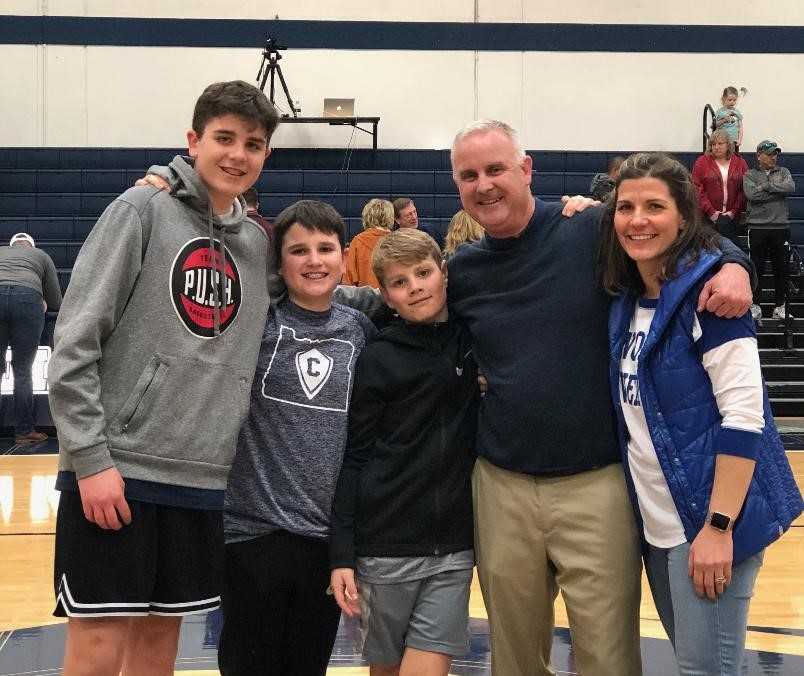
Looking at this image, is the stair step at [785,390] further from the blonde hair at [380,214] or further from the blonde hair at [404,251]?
the blonde hair at [404,251]

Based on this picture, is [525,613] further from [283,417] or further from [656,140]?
[656,140]

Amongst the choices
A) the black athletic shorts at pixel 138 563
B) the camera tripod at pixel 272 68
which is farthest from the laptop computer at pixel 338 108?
the black athletic shorts at pixel 138 563

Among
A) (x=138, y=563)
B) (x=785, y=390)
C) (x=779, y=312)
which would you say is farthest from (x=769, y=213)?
(x=138, y=563)

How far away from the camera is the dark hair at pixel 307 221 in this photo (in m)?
2.26

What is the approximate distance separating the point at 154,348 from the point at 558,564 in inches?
38.2

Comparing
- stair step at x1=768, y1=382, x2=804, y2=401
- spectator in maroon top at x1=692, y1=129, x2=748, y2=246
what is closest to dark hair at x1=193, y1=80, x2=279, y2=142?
stair step at x1=768, y1=382, x2=804, y2=401

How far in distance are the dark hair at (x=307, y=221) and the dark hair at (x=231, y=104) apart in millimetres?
227

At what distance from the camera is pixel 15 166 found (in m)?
11.7

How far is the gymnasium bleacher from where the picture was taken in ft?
34.9

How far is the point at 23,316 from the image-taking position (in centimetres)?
666

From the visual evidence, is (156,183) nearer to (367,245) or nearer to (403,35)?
(367,245)

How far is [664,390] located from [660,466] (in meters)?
0.15

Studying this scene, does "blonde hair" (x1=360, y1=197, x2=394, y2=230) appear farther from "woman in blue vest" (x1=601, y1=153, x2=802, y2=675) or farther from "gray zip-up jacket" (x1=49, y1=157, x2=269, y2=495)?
"woman in blue vest" (x1=601, y1=153, x2=802, y2=675)

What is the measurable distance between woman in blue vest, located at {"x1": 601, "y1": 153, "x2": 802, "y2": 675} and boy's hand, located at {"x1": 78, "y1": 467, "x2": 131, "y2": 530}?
1014 mm
